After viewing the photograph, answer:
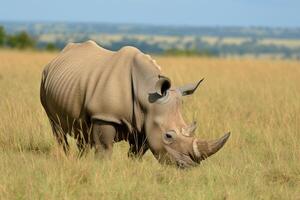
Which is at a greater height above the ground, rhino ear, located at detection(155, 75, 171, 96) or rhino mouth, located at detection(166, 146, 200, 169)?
rhino ear, located at detection(155, 75, 171, 96)

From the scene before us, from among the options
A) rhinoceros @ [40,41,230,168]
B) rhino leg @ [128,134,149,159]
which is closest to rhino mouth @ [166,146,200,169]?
rhinoceros @ [40,41,230,168]

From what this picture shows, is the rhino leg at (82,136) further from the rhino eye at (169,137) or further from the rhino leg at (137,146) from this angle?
the rhino eye at (169,137)

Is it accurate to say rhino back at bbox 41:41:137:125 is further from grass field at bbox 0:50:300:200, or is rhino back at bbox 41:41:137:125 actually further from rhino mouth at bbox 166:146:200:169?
rhino mouth at bbox 166:146:200:169

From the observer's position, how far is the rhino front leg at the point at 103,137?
683 cm

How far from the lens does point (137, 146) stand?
22.9 feet

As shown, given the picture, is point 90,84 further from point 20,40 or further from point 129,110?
point 20,40

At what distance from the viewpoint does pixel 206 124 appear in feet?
31.0

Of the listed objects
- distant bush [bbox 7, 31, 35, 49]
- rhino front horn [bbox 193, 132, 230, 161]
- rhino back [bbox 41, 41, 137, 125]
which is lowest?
distant bush [bbox 7, 31, 35, 49]

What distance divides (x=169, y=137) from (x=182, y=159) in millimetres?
219

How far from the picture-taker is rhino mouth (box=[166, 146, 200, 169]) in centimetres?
659

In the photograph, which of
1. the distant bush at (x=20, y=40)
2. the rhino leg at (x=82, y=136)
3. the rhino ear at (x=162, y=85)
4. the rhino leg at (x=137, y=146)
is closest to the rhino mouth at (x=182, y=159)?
the rhino leg at (x=137, y=146)

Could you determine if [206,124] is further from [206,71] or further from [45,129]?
[206,71]

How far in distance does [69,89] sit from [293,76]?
1101cm

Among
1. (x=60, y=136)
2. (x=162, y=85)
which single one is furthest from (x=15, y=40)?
(x=162, y=85)
